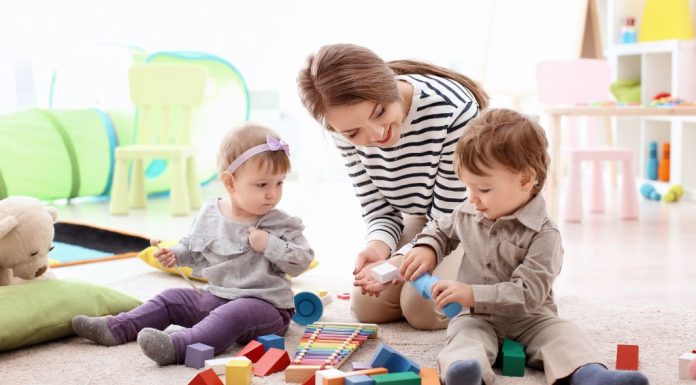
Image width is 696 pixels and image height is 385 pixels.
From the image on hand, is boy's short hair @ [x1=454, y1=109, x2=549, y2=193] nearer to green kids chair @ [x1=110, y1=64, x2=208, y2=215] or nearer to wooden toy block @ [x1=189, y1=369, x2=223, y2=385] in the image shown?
wooden toy block @ [x1=189, y1=369, x2=223, y2=385]

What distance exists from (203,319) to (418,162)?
1.75 ft

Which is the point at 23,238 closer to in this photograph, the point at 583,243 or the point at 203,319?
the point at 203,319

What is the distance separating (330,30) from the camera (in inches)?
175

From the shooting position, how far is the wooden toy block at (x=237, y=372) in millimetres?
1426

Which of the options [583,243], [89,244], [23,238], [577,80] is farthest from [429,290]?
[577,80]

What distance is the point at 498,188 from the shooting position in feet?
4.92

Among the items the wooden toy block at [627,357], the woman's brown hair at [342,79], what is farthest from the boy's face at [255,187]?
the wooden toy block at [627,357]

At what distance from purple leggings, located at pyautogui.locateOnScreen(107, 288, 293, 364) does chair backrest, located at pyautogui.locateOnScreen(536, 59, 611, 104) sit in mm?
2258

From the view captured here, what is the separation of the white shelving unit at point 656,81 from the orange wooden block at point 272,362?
9.28 feet

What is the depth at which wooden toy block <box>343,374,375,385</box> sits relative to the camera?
1340mm

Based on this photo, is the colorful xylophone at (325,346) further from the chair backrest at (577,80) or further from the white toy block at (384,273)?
the chair backrest at (577,80)

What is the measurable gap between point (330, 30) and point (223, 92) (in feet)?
2.09

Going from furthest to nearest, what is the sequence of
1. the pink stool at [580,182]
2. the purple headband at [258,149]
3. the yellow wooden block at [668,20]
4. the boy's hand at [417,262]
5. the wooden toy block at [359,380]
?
the yellow wooden block at [668,20] → the pink stool at [580,182] → the purple headband at [258,149] → the boy's hand at [417,262] → the wooden toy block at [359,380]

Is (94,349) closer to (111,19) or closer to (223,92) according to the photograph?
(223,92)
